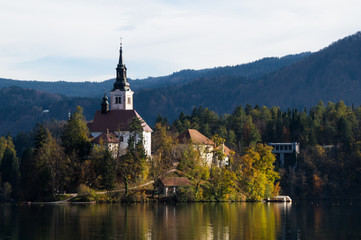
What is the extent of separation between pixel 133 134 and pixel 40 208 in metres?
32.4

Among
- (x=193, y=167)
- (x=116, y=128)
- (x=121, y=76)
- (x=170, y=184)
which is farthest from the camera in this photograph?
(x=121, y=76)

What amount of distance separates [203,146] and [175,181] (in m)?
14.0

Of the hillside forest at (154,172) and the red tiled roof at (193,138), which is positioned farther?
the red tiled roof at (193,138)

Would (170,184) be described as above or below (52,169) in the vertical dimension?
below

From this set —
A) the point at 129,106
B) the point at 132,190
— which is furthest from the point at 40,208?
the point at 129,106

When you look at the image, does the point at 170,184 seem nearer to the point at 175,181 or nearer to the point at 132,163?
the point at 175,181

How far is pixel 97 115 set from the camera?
447ft

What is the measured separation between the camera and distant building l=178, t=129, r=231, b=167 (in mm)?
124250

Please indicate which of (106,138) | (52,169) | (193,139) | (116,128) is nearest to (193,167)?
(193,139)

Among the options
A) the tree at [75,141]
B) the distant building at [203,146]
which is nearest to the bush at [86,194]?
the tree at [75,141]

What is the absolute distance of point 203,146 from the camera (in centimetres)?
12812

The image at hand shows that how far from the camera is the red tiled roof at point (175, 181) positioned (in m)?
116

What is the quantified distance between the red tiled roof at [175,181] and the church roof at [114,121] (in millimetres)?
17752

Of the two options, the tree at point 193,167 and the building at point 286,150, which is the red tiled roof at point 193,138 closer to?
the tree at point 193,167
